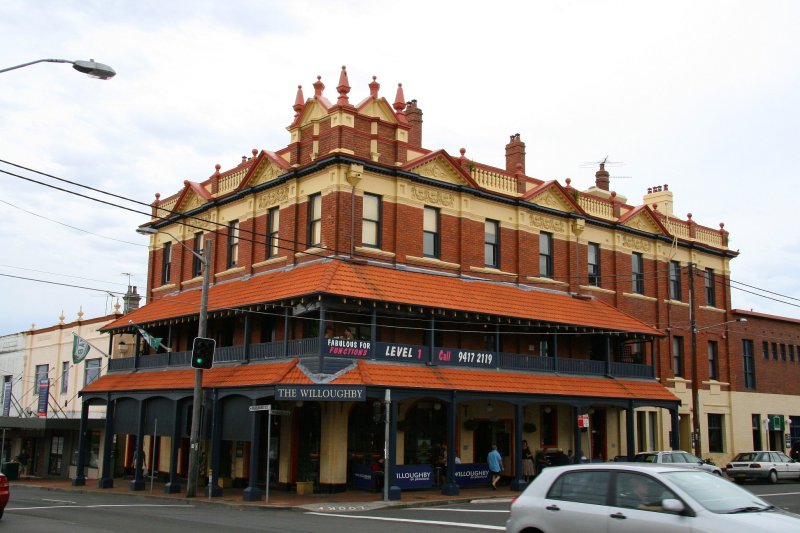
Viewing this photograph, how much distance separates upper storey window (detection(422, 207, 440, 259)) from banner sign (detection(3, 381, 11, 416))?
94.5 feet

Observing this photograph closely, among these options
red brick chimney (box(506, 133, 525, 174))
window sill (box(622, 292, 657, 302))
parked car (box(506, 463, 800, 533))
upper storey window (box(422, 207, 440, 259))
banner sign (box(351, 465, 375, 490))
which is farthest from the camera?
window sill (box(622, 292, 657, 302))

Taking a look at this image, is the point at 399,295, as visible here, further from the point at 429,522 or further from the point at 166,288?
the point at 166,288

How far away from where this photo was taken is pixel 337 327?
2695 cm

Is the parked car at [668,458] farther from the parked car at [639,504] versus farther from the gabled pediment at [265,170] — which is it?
the parked car at [639,504]

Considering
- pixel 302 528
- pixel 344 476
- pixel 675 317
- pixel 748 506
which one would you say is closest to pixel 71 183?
pixel 302 528

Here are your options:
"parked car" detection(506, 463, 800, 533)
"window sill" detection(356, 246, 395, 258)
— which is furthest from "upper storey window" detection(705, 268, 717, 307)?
"parked car" detection(506, 463, 800, 533)

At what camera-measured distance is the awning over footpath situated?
24.5 m

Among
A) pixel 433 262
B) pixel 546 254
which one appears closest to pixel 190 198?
pixel 433 262

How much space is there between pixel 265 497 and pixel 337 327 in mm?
5747

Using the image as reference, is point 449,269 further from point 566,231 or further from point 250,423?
point 250,423

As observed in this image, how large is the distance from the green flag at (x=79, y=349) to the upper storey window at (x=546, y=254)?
69.2ft

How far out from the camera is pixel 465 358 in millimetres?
28094

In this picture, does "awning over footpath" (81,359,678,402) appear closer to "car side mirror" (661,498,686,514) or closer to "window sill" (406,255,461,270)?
"window sill" (406,255,461,270)

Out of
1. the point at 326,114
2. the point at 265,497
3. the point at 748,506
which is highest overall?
the point at 326,114
